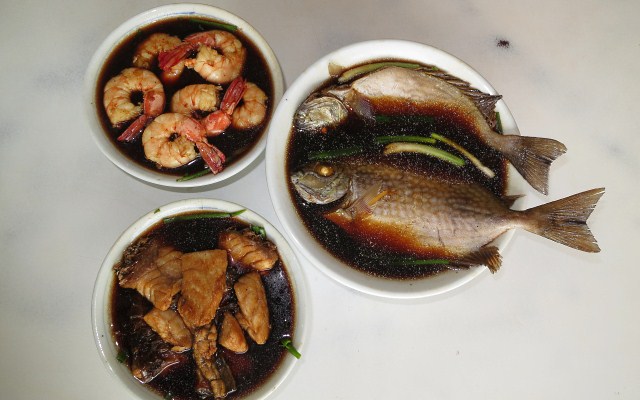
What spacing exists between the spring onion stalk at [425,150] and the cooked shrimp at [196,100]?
1.87 feet

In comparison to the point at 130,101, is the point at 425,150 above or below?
above

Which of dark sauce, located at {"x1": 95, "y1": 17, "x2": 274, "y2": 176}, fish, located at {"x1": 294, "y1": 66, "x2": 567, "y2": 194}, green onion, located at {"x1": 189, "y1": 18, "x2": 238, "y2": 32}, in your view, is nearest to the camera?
fish, located at {"x1": 294, "y1": 66, "x2": 567, "y2": 194}

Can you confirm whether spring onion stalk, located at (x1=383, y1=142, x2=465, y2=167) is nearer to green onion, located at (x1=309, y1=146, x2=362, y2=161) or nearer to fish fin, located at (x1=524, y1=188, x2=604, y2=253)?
green onion, located at (x1=309, y1=146, x2=362, y2=161)

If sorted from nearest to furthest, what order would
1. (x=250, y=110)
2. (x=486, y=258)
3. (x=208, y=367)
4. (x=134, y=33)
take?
(x=486, y=258) < (x=208, y=367) < (x=250, y=110) < (x=134, y=33)

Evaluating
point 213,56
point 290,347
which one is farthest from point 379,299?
point 213,56

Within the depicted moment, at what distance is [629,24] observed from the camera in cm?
217

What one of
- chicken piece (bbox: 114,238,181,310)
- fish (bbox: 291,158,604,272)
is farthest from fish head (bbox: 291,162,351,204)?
chicken piece (bbox: 114,238,181,310)

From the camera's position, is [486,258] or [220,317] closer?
[486,258]

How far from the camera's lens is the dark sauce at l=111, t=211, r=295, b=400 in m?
1.67

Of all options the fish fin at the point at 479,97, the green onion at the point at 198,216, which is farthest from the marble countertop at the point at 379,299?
the fish fin at the point at 479,97

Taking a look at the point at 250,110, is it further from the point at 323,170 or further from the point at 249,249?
the point at 249,249

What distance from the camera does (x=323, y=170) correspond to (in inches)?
62.8

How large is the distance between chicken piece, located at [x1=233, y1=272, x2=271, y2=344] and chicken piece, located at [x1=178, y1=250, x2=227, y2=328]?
61mm

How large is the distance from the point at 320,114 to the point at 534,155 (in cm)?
63
